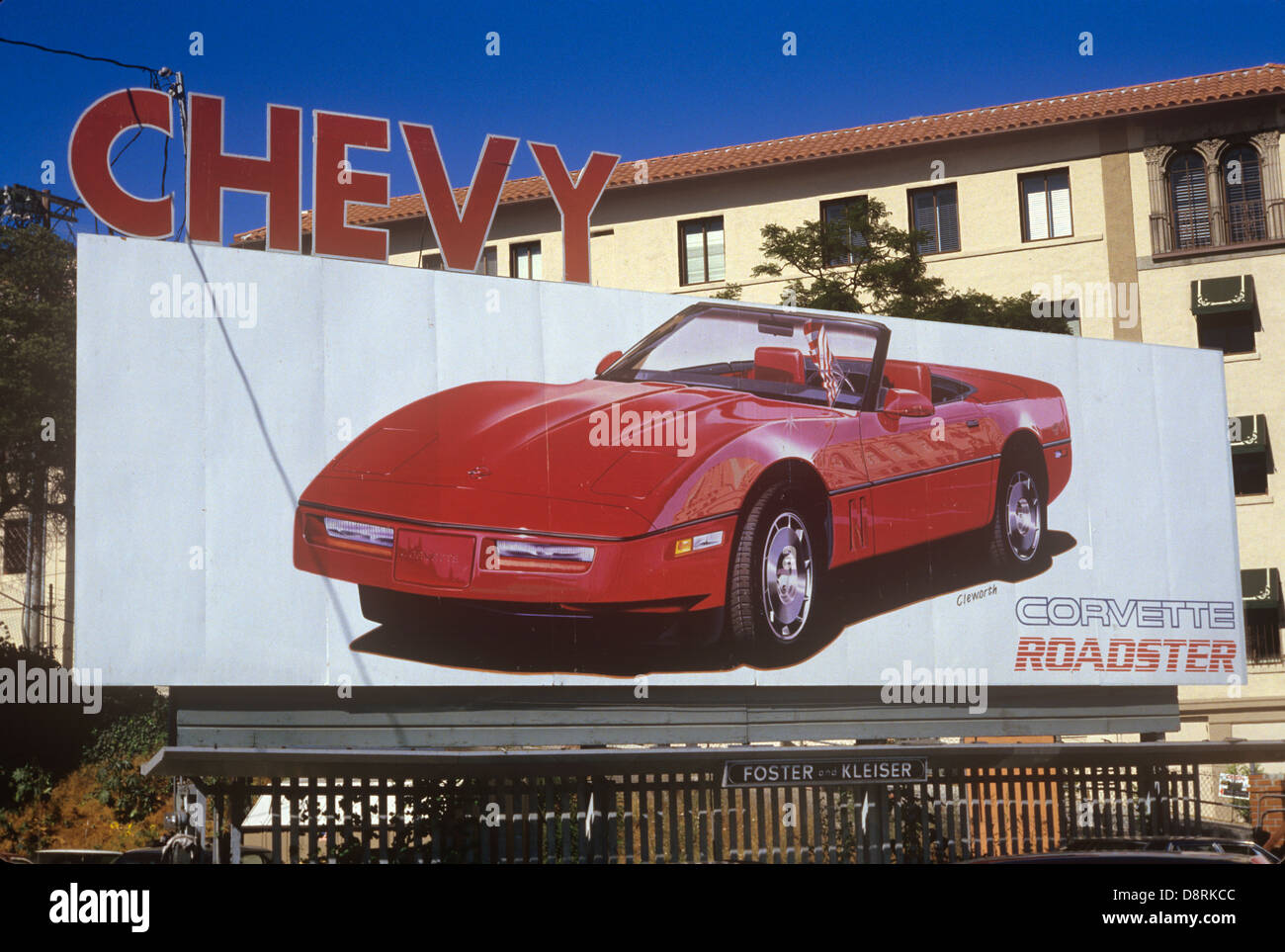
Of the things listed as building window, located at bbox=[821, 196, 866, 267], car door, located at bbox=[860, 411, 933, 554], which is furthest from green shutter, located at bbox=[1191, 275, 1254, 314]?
car door, located at bbox=[860, 411, 933, 554]

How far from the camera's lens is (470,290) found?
13.3 meters

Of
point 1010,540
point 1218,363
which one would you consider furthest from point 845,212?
point 1010,540

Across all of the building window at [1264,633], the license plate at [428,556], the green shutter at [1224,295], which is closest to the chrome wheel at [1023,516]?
the license plate at [428,556]

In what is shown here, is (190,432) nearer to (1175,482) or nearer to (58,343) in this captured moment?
(1175,482)

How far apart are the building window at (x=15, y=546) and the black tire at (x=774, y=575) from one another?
88.2 feet

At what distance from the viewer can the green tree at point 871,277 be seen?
2694 cm

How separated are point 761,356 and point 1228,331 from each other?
63.5ft

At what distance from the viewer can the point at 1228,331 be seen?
29.3 meters

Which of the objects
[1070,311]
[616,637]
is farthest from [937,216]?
[616,637]

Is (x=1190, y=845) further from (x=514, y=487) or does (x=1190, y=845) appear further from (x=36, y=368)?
(x=36, y=368)

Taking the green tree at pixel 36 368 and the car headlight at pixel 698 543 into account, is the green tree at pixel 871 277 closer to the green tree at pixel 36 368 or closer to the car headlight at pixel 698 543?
the car headlight at pixel 698 543

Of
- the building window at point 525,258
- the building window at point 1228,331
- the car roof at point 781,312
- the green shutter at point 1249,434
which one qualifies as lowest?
the car roof at point 781,312
